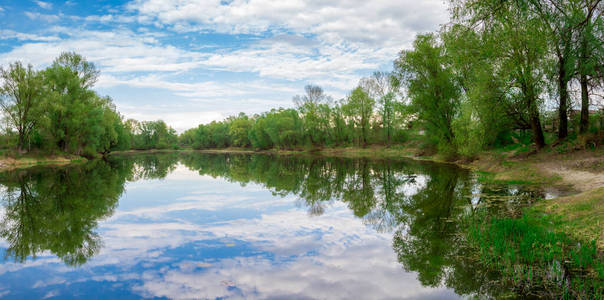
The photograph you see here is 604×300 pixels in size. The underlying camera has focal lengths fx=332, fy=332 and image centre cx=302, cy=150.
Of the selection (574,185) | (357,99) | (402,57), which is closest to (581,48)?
Result: (574,185)

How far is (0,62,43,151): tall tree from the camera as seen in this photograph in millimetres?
39925

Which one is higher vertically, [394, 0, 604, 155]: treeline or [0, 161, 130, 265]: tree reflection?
[394, 0, 604, 155]: treeline

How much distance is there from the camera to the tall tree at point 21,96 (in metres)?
39.9

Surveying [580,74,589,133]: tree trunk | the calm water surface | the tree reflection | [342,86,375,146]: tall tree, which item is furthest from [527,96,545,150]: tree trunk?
[342,86,375,146]: tall tree

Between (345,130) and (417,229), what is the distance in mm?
64388

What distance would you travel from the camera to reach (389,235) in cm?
985

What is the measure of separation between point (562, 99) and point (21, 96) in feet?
178

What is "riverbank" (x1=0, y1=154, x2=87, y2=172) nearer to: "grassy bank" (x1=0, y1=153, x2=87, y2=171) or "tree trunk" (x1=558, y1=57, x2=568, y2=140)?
"grassy bank" (x1=0, y1=153, x2=87, y2=171)

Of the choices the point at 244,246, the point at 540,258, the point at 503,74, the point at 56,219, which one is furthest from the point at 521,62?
the point at 56,219

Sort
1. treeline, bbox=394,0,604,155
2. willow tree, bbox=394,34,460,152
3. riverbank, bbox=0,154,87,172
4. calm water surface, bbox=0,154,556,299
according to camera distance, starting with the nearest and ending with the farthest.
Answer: calm water surface, bbox=0,154,556,299, treeline, bbox=394,0,604,155, willow tree, bbox=394,34,460,152, riverbank, bbox=0,154,87,172

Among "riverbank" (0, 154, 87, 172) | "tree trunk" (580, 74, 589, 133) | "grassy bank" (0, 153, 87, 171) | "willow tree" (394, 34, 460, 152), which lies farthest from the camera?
"grassy bank" (0, 153, 87, 171)

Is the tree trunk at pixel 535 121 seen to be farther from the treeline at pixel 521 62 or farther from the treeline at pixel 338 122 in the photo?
the treeline at pixel 338 122

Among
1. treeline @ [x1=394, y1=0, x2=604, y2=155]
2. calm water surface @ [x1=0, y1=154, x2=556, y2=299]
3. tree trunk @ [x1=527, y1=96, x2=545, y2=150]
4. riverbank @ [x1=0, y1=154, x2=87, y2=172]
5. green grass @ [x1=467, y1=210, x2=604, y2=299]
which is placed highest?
treeline @ [x1=394, y1=0, x2=604, y2=155]

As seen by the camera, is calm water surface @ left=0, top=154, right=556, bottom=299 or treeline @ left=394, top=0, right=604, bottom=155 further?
treeline @ left=394, top=0, right=604, bottom=155
